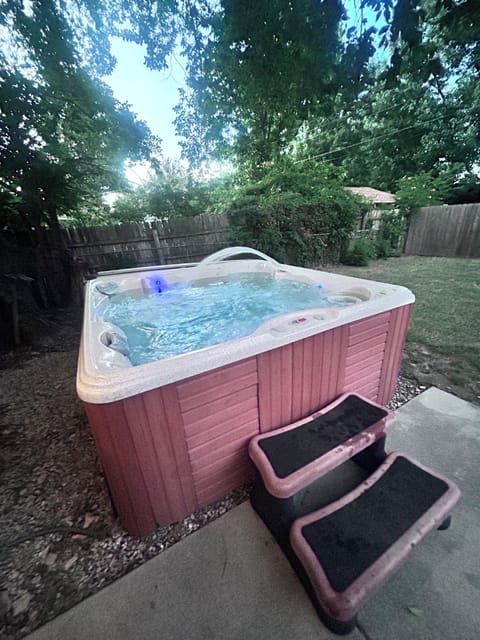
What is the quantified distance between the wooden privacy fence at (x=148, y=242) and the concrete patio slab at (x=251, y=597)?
421 centimetres

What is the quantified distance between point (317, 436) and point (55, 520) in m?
1.16

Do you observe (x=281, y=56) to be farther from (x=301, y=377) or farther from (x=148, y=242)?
(x=148, y=242)

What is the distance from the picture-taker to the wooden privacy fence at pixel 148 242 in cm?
412

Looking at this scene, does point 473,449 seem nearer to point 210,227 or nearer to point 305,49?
point 305,49

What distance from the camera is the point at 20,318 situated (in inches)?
106

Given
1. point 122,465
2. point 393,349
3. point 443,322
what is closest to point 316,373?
point 393,349

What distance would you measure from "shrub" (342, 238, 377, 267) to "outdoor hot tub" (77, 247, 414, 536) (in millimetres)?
4564

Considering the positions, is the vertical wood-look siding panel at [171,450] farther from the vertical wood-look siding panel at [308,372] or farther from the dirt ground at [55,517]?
the vertical wood-look siding panel at [308,372]

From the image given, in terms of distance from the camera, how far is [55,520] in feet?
3.49

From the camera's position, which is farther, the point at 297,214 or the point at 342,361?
the point at 297,214

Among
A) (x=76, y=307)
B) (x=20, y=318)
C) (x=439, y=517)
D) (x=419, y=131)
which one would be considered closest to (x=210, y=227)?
(x=76, y=307)

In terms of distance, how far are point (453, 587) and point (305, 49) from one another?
2.80 meters

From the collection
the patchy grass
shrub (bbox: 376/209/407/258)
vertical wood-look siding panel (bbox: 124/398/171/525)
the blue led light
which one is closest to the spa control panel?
vertical wood-look siding panel (bbox: 124/398/171/525)

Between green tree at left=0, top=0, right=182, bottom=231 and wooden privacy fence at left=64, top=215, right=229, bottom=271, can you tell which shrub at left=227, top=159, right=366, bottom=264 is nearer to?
wooden privacy fence at left=64, top=215, right=229, bottom=271
